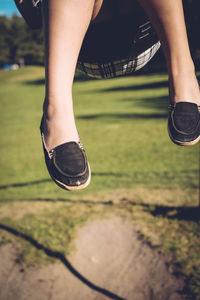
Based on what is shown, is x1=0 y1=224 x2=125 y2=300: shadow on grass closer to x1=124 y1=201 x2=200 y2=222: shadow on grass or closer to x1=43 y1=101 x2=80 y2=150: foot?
x1=124 y1=201 x2=200 y2=222: shadow on grass

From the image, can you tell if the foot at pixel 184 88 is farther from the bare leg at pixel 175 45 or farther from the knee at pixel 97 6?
the knee at pixel 97 6

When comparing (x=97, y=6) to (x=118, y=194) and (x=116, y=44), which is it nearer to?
(x=116, y=44)

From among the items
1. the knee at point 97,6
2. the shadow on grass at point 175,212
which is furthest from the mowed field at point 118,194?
the knee at point 97,6

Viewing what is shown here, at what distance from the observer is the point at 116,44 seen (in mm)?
1188

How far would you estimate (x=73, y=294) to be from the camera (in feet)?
9.29

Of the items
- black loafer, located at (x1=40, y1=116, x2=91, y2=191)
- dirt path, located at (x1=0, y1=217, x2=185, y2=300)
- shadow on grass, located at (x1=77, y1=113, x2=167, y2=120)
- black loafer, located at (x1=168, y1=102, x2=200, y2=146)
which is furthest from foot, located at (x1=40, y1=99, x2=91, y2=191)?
shadow on grass, located at (x1=77, y1=113, x2=167, y2=120)

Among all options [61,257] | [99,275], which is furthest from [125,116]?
[99,275]

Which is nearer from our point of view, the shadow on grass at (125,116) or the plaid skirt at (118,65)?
the plaid skirt at (118,65)

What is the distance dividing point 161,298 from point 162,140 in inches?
186

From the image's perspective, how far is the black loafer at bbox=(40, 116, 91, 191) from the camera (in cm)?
91

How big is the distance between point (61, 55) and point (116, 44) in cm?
38

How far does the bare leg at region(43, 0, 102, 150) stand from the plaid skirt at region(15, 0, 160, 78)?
0.16 meters

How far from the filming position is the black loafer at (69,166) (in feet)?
2.99

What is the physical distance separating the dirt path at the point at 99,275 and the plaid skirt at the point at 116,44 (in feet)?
7.20
